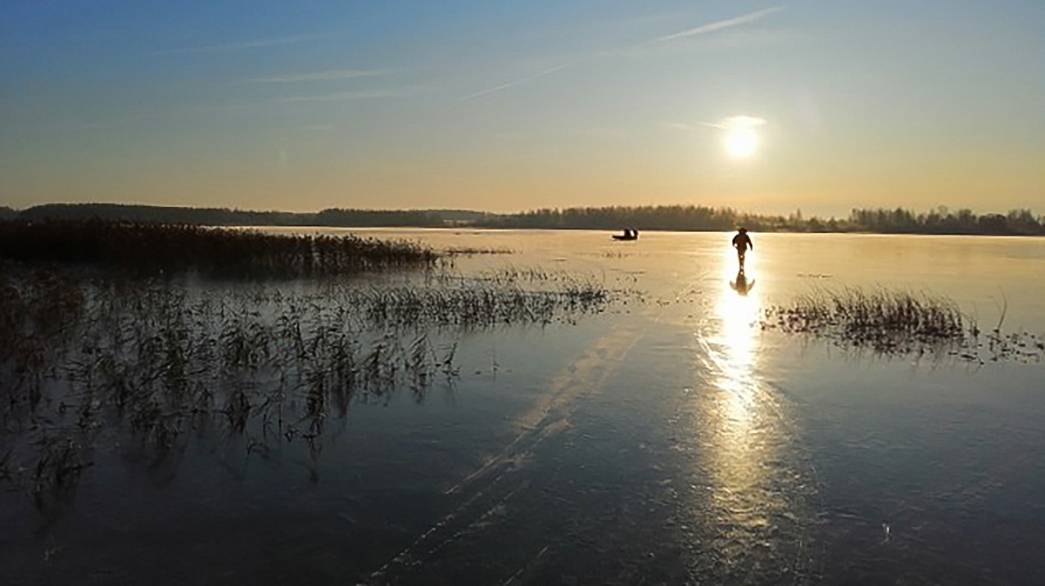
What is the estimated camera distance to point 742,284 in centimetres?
2253

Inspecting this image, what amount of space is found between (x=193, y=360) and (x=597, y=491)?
19.7 feet

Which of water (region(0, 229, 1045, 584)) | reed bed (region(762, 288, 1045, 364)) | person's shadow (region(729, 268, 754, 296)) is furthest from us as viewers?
person's shadow (region(729, 268, 754, 296))

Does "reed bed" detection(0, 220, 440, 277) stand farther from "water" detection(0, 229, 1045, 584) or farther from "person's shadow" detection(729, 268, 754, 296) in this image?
"water" detection(0, 229, 1045, 584)

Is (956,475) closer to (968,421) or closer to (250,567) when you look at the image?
(968,421)

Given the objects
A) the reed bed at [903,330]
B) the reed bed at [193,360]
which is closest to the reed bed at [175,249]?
the reed bed at [193,360]

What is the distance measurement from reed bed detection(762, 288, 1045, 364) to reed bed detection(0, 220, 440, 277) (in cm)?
1423

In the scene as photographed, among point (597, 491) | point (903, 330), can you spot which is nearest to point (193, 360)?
point (597, 491)

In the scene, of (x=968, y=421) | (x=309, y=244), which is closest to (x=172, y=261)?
(x=309, y=244)

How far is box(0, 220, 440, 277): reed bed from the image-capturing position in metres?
19.9

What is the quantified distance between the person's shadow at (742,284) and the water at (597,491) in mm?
10599

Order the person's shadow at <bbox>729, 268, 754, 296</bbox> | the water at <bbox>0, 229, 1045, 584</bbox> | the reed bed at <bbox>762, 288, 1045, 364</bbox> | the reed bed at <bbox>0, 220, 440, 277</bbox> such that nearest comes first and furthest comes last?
1. the water at <bbox>0, 229, 1045, 584</bbox>
2. the reed bed at <bbox>762, 288, 1045, 364</bbox>
3. the reed bed at <bbox>0, 220, 440, 277</bbox>
4. the person's shadow at <bbox>729, 268, 754, 296</bbox>

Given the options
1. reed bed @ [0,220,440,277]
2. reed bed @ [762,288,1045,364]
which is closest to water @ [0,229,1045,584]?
reed bed @ [762,288,1045,364]

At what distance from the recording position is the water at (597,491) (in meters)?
4.30

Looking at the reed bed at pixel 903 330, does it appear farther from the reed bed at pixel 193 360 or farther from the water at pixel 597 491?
the reed bed at pixel 193 360
